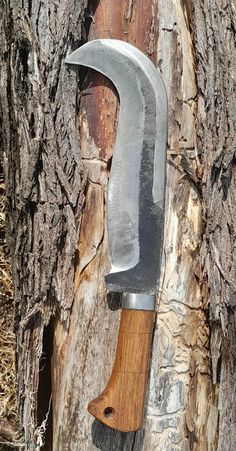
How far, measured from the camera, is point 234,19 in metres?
2.15

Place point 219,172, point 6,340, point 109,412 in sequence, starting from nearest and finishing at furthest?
1. point 109,412
2. point 219,172
3. point 6,340

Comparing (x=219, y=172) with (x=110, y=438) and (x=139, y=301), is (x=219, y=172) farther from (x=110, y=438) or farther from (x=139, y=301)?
(x=110, y=438)

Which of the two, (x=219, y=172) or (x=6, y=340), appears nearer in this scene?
(x=219, y=172)

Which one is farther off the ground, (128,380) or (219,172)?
(219,172)

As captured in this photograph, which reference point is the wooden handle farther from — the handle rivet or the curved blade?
the curved blade

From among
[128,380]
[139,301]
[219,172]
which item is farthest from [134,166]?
[128,380]

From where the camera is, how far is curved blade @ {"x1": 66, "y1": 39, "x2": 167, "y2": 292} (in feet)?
6.68

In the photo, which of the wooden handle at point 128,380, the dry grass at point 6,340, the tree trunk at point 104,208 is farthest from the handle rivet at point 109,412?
the dry grass at point 6,340

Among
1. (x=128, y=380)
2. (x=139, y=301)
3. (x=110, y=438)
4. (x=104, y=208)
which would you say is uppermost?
(x=104, y=208)

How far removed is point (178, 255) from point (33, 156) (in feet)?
1.71

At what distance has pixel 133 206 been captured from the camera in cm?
205

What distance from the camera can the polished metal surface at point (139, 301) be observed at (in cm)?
203

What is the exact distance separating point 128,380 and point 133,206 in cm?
49

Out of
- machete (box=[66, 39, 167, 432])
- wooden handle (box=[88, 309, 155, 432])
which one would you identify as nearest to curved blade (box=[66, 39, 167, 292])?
machete (box=[66, 39, 167, 432])
